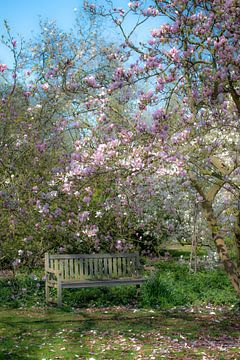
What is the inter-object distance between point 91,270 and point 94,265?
0.37ft

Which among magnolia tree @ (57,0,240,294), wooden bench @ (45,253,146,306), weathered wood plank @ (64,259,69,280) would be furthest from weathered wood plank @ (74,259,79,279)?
magnolia tree @ (57,0,240,294)

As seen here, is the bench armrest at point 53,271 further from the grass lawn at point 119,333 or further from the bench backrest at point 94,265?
the grass lawn at point 119,333

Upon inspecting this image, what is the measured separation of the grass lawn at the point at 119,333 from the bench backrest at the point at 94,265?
93 centimetres

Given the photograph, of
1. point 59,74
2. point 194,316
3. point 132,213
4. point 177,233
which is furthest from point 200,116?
point 177,233

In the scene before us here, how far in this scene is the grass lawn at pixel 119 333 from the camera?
5.55m

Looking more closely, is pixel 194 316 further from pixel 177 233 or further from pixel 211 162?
pixel 177 233

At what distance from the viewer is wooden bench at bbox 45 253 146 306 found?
8.89 meters

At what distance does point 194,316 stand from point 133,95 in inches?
136

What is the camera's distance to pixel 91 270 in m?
9.41

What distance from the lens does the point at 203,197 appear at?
22.6 feet

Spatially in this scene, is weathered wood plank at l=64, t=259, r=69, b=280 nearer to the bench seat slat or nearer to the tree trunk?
the bench seat slat

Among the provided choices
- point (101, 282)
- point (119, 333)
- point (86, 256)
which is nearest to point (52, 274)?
point (86, 256)

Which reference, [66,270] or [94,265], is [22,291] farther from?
[94,265]

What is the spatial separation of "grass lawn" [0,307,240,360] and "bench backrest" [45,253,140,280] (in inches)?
36.5
